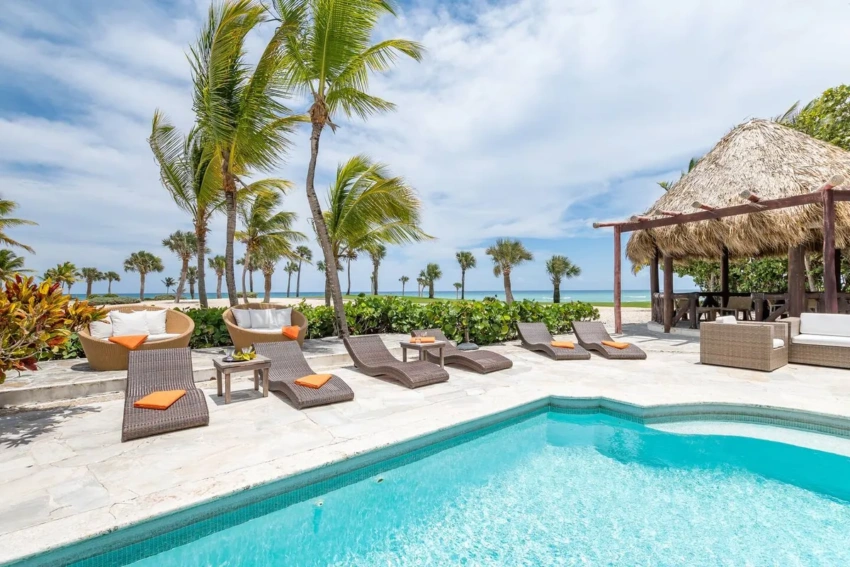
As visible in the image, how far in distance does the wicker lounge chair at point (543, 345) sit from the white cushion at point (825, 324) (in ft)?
12.3

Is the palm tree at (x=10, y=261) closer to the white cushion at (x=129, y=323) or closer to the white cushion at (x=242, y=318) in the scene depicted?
the white cushion at (x=129, y=323)

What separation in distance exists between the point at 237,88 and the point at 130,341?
5.41 m

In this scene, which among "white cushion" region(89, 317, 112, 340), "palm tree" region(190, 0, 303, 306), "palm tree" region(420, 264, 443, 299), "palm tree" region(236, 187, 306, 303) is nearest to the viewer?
"white cushion" region(89, 317, 112, 340)

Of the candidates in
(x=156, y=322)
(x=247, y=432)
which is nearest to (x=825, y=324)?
(x=247, y=432)

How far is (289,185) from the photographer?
14453 millimetres

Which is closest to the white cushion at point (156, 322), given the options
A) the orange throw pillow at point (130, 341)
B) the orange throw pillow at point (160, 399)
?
the orange throw pillow at point (130, 341)

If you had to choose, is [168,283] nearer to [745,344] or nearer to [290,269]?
[290,269]

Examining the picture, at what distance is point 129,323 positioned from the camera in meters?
6.55

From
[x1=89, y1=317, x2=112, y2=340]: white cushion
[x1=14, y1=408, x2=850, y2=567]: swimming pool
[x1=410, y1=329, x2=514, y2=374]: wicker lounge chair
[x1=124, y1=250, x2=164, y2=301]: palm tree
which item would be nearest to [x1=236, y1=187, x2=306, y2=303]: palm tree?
[x1=89, y1=317, x2=112, y2=340]: white cushion

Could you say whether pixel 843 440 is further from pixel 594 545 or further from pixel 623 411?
pixel 594 545

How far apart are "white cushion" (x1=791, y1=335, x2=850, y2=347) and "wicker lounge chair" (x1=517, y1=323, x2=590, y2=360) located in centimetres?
332

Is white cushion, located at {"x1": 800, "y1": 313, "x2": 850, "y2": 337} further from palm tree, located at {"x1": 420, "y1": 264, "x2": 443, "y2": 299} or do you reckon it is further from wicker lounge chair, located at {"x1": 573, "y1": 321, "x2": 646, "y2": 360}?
palm tree, located at {"x1": 420, "y1": 264, "x2": 443, "y2": 299}

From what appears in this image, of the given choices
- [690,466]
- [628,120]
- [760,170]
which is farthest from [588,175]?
[690,466]

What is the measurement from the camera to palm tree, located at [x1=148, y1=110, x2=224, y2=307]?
10.4 meters
